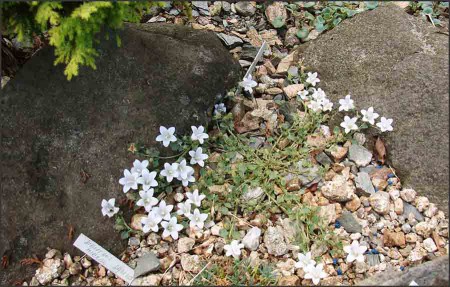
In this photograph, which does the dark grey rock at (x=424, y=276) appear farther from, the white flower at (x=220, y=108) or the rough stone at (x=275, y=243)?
the white flower at (x=220, y=108)

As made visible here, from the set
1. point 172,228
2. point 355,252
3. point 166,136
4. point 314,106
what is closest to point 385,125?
A: point 314,106

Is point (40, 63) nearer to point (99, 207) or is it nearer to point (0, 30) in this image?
point (0, 30)

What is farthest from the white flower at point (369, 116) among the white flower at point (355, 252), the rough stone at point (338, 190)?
the white flower at point (355, 252)

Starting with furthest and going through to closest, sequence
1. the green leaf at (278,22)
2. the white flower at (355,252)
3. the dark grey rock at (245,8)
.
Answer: the dark grey rock at (245,8), the green leaf at (278,22), the white flower at (355,252)

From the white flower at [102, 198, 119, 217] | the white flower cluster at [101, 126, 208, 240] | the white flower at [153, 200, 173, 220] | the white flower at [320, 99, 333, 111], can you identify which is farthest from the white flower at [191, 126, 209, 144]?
the white flower at [320, 99, 333, 111]

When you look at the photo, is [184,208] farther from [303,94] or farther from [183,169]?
[303,94]

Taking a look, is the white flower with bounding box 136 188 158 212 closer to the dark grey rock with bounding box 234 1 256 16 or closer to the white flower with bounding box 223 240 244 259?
the white flower with bounding box 223 240 244 259

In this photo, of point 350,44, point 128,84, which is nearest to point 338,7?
A: point 350,44
